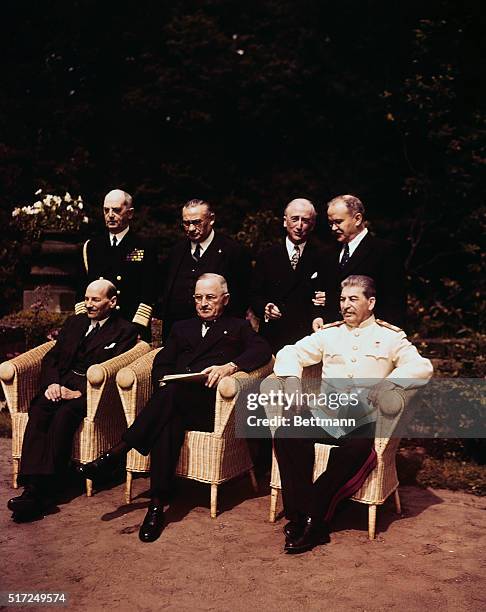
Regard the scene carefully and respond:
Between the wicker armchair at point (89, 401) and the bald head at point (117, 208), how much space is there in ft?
2.61

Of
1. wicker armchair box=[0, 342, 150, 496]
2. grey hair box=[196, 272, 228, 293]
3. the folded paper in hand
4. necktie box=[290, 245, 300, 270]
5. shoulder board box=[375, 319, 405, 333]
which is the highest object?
necktie box=[290, 245, 300, 270]

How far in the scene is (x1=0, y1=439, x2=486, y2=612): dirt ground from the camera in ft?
11.6

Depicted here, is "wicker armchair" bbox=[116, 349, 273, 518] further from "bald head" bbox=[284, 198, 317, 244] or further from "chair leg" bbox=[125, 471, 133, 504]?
"bald head" bbox=[284, 198, 317, 244]

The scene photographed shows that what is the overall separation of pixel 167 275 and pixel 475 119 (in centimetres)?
534

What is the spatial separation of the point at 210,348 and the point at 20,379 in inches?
48.6

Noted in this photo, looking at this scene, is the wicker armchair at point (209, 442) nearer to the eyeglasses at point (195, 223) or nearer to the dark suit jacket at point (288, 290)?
the dark suit jacket at point (288, 290)

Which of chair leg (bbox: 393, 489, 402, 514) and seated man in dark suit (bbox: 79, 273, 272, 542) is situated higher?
seated man in dark suit (bbox: 79, 273, 272, 542)

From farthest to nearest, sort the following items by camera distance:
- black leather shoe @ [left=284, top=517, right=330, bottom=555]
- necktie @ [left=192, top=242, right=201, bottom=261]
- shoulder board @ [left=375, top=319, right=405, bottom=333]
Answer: necktie @ [left=192, top=242, right=201, bottom=261] < shoulder board @ [left=375, top=319, right=405, bottom=333] < black leather shoe @ [left=284, top=517, right=330, bottom=555]

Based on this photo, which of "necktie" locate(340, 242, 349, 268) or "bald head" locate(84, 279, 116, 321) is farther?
"bald head" locate(84, 279, 116, 321)

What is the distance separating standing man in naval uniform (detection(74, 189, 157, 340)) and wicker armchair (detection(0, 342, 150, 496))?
0.91 ft

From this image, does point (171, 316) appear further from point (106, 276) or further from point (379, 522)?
point (379, 522)

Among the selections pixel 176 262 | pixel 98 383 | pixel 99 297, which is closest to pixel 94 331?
pixel 99 297

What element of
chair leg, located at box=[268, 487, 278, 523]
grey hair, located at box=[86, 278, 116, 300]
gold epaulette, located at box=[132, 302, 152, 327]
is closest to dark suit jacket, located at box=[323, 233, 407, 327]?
chair leg, located at box=[268, 487, 278, 523]

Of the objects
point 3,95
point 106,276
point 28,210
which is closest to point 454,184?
point 28,210
